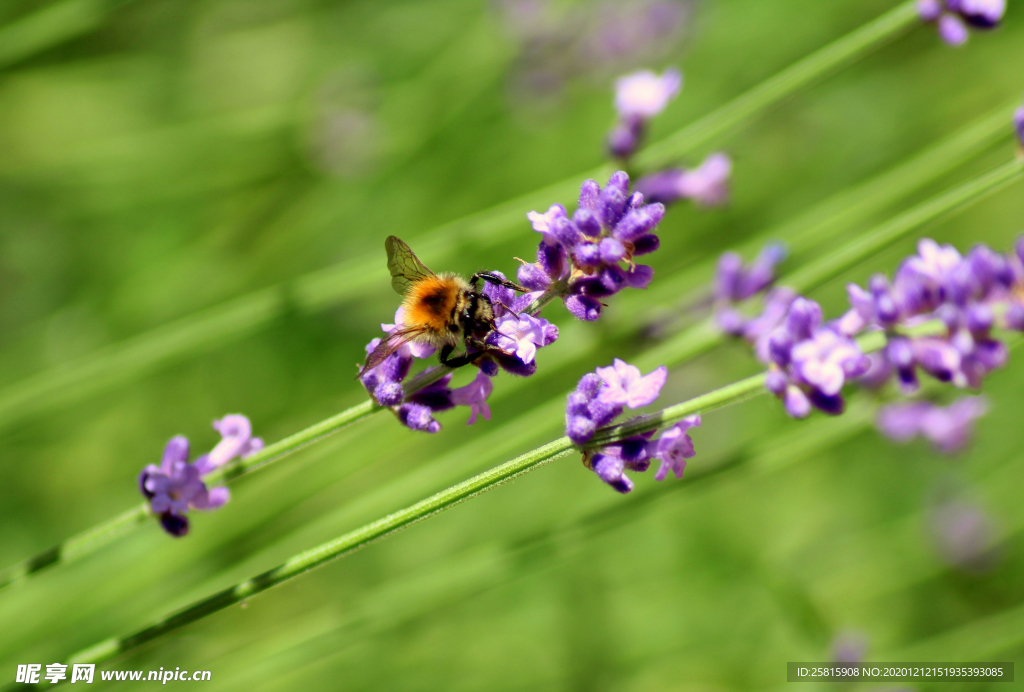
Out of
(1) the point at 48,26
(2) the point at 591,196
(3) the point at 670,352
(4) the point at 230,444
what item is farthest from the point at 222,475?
(1) the point at 48,26

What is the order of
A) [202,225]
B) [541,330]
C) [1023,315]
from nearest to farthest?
[541,330] < [1023,315] < [202,225]

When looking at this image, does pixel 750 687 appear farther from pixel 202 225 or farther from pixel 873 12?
pixel 873 12

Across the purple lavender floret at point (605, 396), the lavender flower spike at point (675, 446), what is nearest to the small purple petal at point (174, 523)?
the purple lavender floret at point (605, 396)

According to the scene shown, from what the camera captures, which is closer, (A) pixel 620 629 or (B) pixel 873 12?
(A) pixel 620 629

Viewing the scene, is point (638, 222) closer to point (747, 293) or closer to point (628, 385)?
point (628, 385)

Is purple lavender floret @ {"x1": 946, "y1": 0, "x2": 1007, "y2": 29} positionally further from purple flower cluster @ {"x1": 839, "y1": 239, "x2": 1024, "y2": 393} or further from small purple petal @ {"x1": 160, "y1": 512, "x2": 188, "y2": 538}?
small purple petal @ {"x1": 160, "y1": 512, "x2": 188, "y2": 538}

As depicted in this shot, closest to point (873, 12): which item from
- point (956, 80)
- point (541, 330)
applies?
point (956, 80)

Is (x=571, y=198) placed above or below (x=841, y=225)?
above
